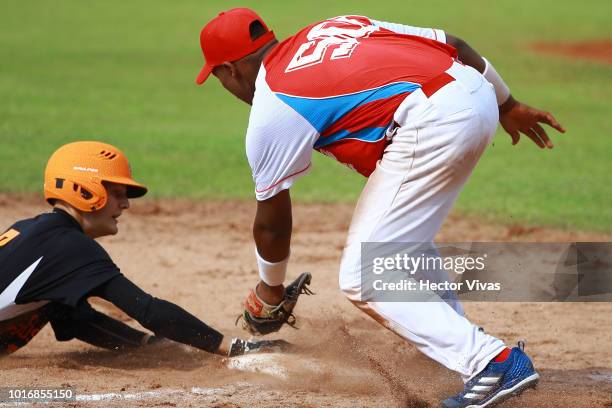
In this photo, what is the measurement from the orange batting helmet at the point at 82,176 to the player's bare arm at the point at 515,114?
1.89 meters

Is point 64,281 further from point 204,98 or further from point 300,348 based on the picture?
point 204,98

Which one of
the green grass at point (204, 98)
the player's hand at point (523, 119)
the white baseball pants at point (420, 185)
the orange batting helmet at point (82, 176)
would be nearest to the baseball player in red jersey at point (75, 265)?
→ the orange batting helmet at point (82, 176)

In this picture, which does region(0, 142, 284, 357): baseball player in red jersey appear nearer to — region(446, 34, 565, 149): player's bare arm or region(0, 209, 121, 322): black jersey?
region(0, 209, 121, 322): black jersey

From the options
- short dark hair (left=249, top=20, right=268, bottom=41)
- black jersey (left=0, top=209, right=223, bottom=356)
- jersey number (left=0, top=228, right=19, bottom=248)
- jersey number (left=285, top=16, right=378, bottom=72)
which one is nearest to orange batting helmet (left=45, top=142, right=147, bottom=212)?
black jersey (left=0, top=209, right=223, bottom=356)

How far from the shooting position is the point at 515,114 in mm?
5316

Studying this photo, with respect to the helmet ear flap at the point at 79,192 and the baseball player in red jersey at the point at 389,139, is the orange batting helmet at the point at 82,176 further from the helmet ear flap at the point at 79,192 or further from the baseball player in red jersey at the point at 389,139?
the baseball player in red jersey at the point at 389,139

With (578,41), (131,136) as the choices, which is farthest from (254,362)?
(578,41)

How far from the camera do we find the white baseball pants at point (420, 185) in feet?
13.5

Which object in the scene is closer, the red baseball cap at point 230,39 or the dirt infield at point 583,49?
the red baseball cap at point 230,39

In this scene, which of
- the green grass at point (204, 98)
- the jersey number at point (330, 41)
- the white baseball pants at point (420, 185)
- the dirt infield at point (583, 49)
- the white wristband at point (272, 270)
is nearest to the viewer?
the white baseball pants at point (420, 185)

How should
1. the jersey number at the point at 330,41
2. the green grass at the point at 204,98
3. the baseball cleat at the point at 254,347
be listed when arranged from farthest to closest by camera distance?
1. the green grass at the point at 204,98
2. the baseball cleat at the point at 254,347
3. the jersey number at the point at 330,41

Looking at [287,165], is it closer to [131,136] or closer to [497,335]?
[497,335]

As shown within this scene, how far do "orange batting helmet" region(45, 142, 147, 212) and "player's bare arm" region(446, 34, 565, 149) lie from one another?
74.6 inches

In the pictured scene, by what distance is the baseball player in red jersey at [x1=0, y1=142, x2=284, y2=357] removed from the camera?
4750 mm
